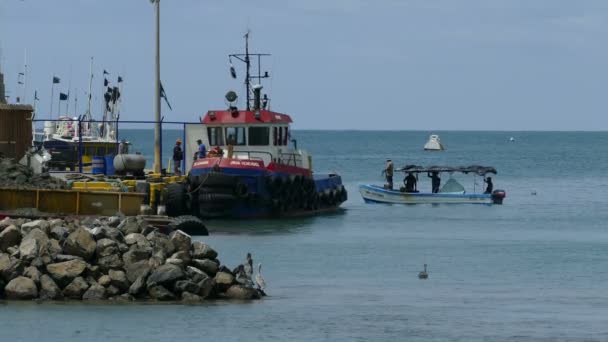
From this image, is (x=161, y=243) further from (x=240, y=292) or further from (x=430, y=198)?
(x=430, y=198)

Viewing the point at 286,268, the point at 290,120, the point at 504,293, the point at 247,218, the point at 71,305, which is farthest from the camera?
the point at 290,120

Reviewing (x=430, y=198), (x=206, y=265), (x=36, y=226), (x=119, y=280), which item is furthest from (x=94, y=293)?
(x=430, y=198)

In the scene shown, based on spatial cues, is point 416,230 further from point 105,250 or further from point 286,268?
point 105,250

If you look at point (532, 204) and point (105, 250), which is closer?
point (105, 250)

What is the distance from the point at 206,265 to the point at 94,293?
197cm

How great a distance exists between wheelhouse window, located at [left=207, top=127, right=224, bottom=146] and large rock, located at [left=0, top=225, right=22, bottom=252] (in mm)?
19502

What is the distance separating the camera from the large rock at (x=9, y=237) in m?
23.6

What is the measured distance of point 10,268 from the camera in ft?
74.1

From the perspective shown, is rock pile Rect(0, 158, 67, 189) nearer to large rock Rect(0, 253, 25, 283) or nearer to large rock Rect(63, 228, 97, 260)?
large rock Rect(63, 228, 97, 260)

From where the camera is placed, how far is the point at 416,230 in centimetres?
4172

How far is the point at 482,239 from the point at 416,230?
3.35 meters

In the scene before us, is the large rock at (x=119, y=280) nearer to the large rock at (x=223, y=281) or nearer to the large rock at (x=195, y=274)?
the large rock at (x=195, y=274)

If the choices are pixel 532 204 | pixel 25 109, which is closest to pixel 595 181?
pixel 532 204

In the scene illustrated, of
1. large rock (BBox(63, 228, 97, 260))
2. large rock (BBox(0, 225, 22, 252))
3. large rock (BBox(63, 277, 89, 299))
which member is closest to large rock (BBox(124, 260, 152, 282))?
large rock (BBox(63, 228, 97, 260))
